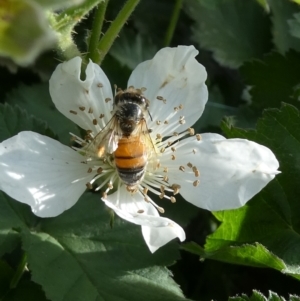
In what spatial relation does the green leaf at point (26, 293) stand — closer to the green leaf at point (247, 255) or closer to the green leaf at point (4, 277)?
the green leaf at point (4, 277)

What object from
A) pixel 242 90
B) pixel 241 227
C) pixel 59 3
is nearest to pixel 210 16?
pixel 242 90

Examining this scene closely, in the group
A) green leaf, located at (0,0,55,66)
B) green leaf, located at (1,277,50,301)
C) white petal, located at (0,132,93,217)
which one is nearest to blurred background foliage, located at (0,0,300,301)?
green leaf, located at (1,277,50,301)

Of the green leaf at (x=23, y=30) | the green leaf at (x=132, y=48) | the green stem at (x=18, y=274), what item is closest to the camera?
the green leaf at (x=23, y=30)

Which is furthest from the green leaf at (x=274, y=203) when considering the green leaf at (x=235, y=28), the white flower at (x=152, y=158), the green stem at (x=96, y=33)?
the green leaf at (x=235, y=28)

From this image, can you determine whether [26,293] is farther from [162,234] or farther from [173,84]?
[173,84]

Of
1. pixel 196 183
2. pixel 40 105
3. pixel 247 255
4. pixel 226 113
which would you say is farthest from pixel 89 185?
pixel 226 113

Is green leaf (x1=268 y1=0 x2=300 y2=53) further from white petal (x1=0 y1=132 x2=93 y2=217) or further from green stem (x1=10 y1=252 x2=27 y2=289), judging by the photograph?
green stem (x1=10 y1=252 x2=27 y2=289)
